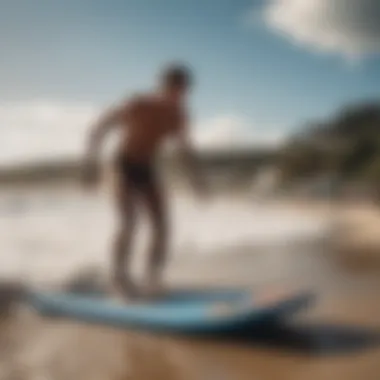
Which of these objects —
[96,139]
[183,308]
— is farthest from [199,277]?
[96,139]

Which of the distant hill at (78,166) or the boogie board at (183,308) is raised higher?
the distant hill at (78,166)

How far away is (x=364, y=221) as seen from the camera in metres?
1.37

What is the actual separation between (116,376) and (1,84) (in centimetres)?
56

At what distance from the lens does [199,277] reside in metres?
1.33

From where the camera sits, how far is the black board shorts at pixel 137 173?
1.34 meters

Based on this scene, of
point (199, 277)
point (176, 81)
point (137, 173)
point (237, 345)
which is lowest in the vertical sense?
point (237, 345)

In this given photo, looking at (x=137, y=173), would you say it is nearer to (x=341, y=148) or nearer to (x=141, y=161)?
(x=141, y=161)

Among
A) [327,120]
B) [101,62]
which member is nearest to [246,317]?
[327,120]

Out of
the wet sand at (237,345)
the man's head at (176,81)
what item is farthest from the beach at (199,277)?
the man's head at (176,81)

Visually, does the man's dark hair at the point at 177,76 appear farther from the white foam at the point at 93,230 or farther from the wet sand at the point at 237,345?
the wet sand at the point at 237,345

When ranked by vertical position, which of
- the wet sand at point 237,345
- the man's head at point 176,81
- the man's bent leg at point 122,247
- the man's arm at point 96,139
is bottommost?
the wet sand at point 237,345

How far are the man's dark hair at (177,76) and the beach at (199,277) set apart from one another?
21cm

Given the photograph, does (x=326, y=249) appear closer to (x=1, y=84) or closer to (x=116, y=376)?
(x=116, y=376)

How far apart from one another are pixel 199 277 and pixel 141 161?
0.23 metres
